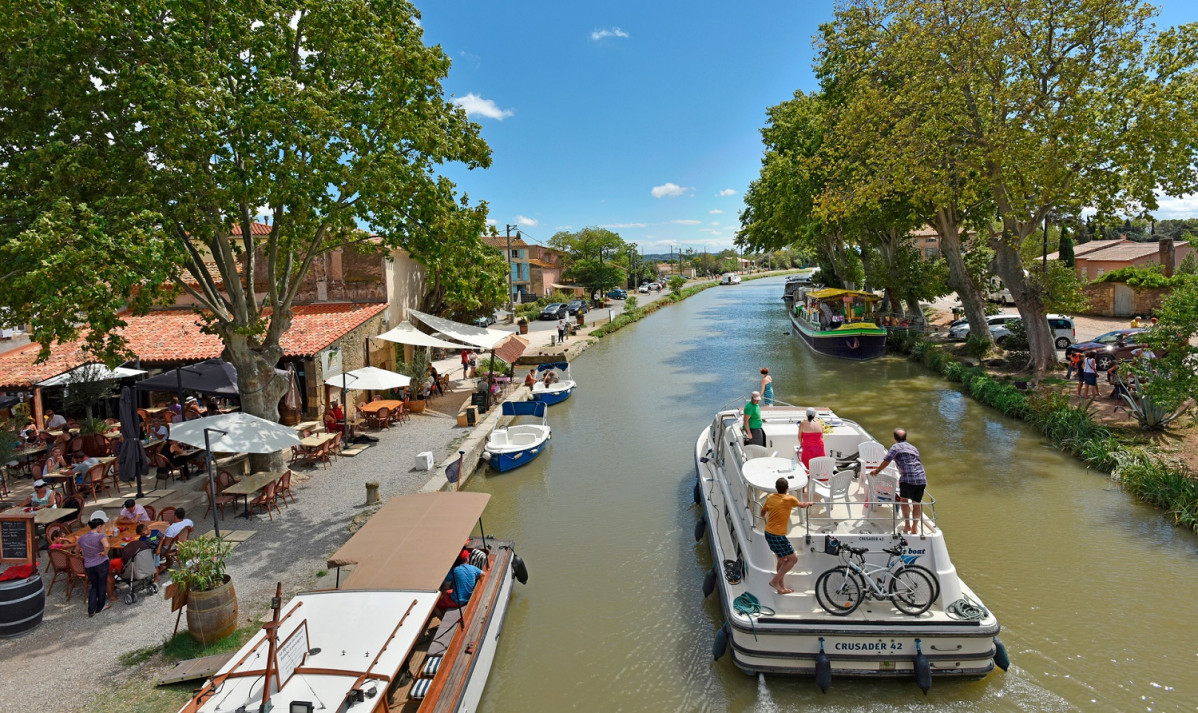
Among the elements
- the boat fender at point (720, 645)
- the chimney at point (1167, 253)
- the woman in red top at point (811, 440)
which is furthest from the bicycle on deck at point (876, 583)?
the chimney at point (1167, 253)

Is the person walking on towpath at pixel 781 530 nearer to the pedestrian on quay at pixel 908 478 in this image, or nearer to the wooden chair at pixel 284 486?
the pedestrian on quay at pixel 908 478

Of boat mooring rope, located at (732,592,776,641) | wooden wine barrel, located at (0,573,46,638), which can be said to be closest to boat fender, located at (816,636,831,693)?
boat mooring rope, located at (732,592,776,641)

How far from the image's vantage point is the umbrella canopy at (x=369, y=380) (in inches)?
637

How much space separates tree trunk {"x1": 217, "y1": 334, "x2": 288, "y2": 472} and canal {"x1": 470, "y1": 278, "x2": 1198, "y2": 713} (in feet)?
15.9

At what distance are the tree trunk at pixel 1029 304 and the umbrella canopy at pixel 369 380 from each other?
19.8 meters

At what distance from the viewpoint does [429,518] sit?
28.8 feet

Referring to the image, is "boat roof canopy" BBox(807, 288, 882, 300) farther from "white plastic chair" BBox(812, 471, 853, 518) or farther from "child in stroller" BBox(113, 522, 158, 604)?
"child in stroller" BBox(113, 522, 158, 604)

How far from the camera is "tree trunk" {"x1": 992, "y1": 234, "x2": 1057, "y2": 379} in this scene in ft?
70.2

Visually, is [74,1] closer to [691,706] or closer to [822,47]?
[691,706]

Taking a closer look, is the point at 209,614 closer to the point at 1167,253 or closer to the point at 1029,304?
the point at 1029,304

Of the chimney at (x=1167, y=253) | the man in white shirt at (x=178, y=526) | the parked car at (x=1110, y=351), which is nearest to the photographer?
the man in white shirt at (x=178, y=526)

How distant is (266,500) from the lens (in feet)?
39.2

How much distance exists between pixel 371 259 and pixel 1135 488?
21.1 meters

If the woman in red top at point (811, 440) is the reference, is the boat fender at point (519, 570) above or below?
below
